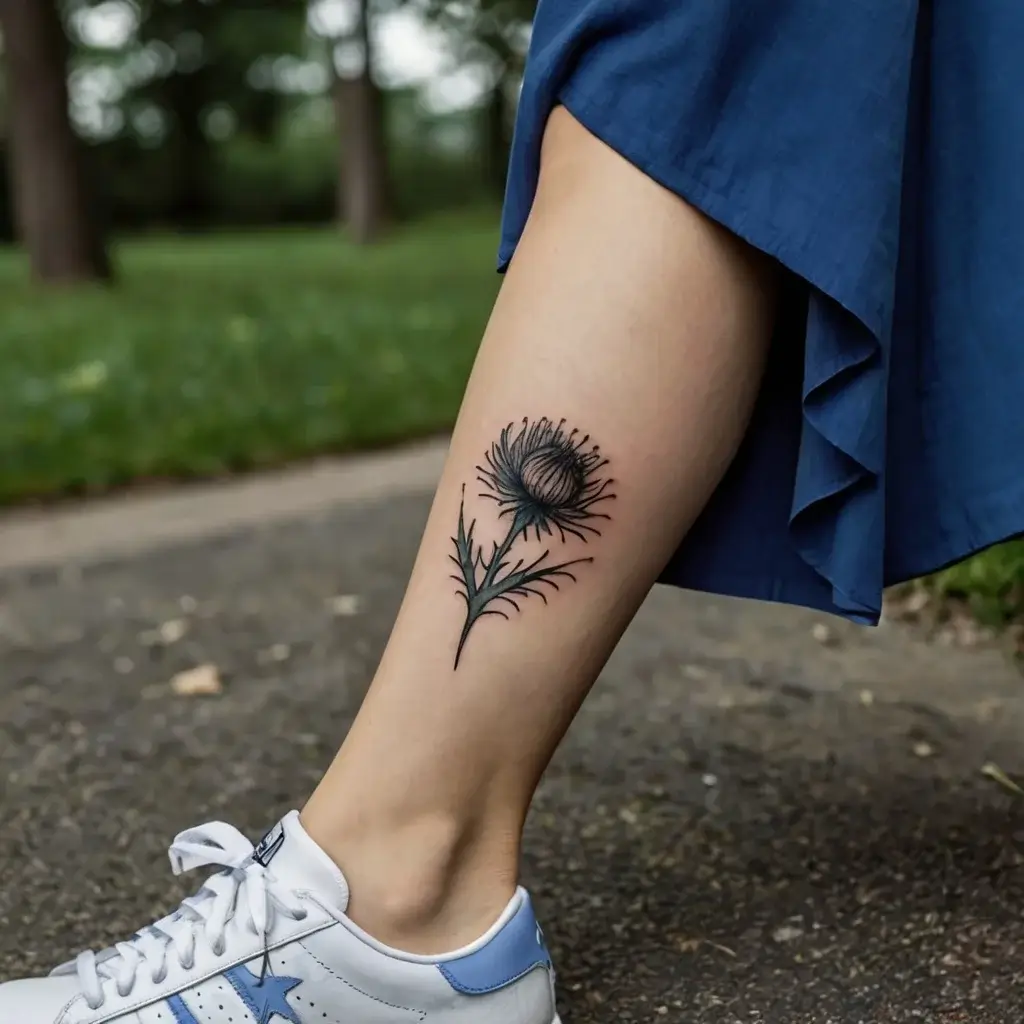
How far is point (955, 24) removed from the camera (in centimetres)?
84

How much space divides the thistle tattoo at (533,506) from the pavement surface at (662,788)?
0.34 metres

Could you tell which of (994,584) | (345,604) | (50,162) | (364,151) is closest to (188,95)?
(364,151)

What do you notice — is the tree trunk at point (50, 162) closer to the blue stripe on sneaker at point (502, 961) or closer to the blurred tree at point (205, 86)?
the blue stripe on sneaker at point (502, 961)

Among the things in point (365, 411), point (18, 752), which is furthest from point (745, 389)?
point (365, 411)

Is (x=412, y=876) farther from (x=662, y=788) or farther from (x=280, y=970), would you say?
(x=662, y=788)

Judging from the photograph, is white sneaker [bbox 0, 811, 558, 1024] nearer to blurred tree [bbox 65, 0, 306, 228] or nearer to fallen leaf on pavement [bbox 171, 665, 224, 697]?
fallen leaf on pavement [bbox 171, 665, 224, 697]

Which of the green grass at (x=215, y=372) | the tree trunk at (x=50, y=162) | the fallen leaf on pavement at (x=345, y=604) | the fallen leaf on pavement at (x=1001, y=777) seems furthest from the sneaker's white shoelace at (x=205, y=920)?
the tree trunk at (x=50, y=162)

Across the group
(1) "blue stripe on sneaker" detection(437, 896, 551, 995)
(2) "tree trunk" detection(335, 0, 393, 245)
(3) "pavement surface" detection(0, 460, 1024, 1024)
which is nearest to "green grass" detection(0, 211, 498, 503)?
(3) "pavement surface" detection(0, 460, 1024, 1024)

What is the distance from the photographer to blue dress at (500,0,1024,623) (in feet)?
2.54

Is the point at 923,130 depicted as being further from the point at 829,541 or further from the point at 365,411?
the point at 365,411

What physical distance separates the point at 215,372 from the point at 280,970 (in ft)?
11.4

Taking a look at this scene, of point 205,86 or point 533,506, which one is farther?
point 205,86

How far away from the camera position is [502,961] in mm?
825

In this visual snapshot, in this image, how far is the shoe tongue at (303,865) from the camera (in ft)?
2.60
